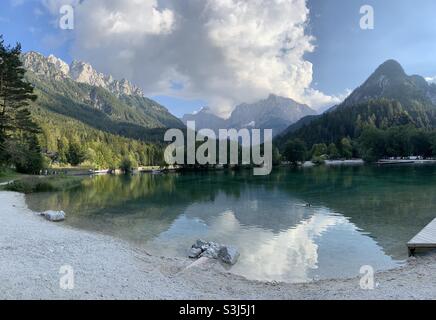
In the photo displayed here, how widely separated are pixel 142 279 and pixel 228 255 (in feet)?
23.1

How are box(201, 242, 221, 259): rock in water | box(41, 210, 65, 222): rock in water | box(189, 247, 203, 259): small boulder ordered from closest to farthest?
box(201, 242, 221, 259): rock in water
box(189, 247, 203, 259): small boulder
box(41, 210, 65, 222): rock in water

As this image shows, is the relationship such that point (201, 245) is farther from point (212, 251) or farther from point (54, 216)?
point (54, 216)

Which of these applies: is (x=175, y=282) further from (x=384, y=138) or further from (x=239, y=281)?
(x=384, y=138)

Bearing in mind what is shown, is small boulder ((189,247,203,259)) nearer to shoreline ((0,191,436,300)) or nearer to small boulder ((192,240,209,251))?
small boulder ((192,240,209,251))

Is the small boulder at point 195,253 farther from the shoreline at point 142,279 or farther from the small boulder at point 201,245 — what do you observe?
the shoreline at point 142,279

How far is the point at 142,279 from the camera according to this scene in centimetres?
1477

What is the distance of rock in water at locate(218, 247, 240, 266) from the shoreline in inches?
37.1

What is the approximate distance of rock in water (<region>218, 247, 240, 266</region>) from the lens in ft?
67.1

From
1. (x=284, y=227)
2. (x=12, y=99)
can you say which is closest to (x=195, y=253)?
(x=284, y=227)

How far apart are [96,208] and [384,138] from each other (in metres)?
189

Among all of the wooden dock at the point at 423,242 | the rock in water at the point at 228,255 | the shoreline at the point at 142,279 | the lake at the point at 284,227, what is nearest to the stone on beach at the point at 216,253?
the rock in water at the point at 228,255

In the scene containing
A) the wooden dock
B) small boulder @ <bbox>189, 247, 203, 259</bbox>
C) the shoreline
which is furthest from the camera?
small boulder @ <bbox>189, 247, 203, 259</bbox>

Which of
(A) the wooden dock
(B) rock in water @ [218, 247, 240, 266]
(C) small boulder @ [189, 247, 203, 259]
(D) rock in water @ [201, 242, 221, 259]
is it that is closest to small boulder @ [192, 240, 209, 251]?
(D) rock in water @ [201, 242, 221, 259]

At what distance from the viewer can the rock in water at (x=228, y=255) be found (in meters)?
20.5
